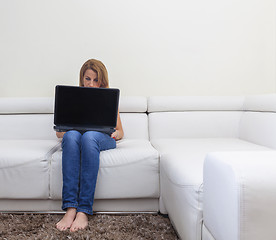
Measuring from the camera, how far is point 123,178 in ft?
4.77

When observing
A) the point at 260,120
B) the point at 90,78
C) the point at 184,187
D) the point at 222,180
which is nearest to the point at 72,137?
the point at 90,78

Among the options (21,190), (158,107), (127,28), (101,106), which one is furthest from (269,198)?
(127,28)

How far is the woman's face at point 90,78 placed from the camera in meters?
1.87

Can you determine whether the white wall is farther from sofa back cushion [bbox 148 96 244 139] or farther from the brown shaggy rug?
the brown shaggy rug

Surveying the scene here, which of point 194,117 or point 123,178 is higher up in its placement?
point 194,117

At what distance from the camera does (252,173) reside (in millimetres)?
665

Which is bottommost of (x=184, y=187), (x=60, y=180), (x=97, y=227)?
(x=97, y=227)

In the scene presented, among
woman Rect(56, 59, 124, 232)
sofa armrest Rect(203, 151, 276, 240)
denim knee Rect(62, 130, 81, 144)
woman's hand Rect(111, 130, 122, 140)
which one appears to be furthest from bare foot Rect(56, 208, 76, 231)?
sofa armrest Rect(203, 151, 276, 240)

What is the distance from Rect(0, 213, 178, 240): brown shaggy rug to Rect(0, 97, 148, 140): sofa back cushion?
76 cm

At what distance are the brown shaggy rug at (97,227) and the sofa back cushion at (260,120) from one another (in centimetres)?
82

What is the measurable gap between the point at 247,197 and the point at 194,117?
149 centimetres

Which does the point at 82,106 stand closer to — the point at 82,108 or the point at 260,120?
the point at 82,108

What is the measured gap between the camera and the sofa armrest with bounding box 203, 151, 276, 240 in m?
0.65

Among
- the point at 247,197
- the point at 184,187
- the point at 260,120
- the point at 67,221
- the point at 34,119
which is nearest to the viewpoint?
the point at 247,197
